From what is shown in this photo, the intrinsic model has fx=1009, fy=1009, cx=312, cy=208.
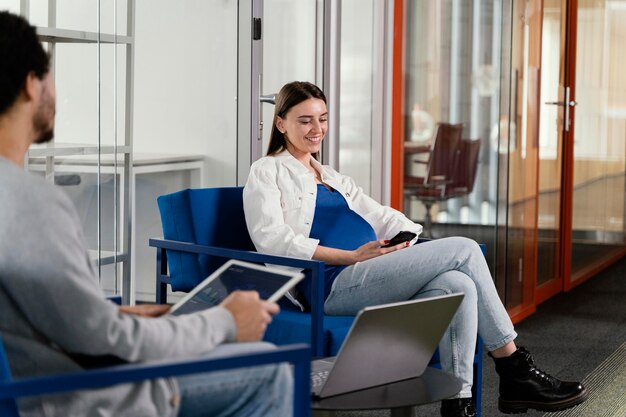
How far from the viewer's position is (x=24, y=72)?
1.77m

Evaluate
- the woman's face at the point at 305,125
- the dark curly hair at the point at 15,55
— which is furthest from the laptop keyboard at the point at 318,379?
the woman's face at the point at 305,125

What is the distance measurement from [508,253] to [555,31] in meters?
1.55

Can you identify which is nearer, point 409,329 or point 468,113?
point 409,329

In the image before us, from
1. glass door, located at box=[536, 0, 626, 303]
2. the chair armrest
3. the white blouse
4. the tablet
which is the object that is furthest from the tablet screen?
glass door, located at box=[536, 0, 626, 303]

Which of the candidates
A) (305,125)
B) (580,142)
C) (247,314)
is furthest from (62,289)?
(580,142)

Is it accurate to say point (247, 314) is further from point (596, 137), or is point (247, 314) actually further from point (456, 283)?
point (596, 137)

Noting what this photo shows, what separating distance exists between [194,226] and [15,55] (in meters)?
1.55

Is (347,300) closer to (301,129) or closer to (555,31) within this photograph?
(301,129)

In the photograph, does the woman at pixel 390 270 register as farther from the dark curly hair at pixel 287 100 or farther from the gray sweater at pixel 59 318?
the gray sweater at pixel 59 318

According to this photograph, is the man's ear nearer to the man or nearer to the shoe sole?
the man

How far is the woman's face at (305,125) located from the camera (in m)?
3.44

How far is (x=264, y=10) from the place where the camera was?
4027mm

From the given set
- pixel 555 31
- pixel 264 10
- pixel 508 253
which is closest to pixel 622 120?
pixel 555 31

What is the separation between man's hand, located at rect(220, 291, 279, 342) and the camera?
1.88m
